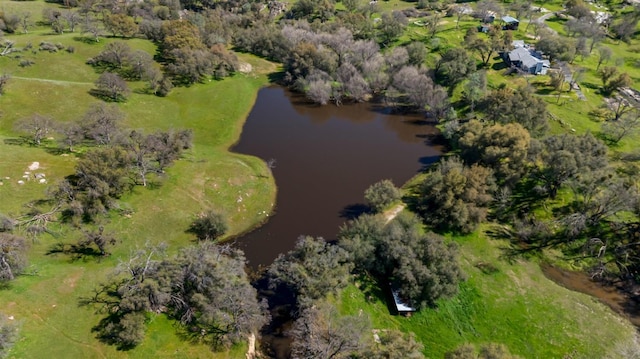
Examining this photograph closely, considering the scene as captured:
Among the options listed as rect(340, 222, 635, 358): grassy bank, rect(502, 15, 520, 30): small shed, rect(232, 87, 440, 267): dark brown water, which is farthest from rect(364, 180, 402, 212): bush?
rect(502, 15, 520, 30): small shed

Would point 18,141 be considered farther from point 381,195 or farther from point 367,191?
point 381,195

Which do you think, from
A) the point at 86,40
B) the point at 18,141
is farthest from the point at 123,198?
the point at 86,40

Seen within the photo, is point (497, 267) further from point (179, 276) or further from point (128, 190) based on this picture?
point (128, 190)

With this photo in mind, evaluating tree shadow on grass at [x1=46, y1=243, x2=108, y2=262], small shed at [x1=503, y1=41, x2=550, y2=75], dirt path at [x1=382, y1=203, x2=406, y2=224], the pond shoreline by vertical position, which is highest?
small shed at [x1=503, y1=41, x2=550, y2=75]

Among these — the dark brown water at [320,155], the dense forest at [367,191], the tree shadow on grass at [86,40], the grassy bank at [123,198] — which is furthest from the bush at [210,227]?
the tree shadow on grass at [86,40]

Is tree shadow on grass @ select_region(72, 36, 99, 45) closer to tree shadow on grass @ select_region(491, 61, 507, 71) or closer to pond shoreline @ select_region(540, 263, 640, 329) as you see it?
A: tree shadow on grass @ select_region(491, 61, 507, 71)

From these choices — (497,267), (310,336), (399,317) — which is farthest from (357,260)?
(497,267)
